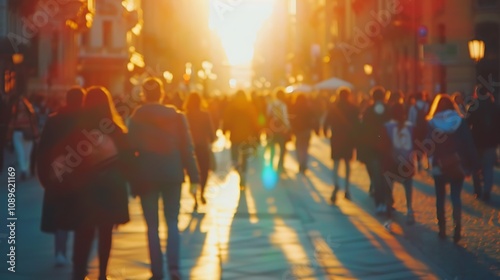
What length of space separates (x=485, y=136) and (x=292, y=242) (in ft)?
21.5

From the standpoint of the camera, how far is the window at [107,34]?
70.6m

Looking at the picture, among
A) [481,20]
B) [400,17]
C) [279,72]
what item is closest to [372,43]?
[400,17]

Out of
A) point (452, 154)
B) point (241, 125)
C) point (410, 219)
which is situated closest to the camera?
point (452, 154)

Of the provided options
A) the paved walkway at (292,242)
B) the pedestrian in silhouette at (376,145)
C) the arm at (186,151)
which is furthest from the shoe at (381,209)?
the arm at (186,151)

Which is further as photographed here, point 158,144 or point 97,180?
point 158,144

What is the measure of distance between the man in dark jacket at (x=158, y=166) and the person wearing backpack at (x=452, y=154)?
11.8ft

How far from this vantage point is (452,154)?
1217cm

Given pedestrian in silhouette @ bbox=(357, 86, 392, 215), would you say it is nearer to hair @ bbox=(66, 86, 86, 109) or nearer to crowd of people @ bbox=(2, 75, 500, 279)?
crowd of people @ bbox=(2, 75, 500, 279)

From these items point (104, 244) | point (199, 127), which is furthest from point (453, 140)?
point (104, 244)

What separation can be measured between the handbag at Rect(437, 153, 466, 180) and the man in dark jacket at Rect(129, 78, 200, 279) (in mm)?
3570

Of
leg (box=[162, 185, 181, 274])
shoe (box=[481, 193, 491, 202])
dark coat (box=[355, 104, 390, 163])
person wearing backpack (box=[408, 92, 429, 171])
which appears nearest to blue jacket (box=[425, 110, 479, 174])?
dark coat (box=[355, 104, 390, 163])

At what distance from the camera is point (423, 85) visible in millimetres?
49250

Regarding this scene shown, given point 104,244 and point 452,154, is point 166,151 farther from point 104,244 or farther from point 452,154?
point 452,154

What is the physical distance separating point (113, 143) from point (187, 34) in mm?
109456
